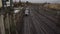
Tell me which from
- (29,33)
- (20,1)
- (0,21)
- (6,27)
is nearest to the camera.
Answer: (0,21)

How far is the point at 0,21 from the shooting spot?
2381mm

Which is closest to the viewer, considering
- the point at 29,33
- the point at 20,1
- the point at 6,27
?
the point at 6,27

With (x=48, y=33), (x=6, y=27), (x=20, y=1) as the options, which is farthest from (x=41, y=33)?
(x=20, y=1)

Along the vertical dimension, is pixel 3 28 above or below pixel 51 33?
above

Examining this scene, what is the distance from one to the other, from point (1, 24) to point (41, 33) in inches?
167

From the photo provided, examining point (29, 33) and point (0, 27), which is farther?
point (29, 33)

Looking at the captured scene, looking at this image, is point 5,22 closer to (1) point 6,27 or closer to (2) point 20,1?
(1) point 6,27

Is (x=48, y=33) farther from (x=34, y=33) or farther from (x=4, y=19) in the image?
(x=4, y=19)

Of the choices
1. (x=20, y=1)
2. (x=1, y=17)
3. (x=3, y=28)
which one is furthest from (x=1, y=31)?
(x=20, y=1)

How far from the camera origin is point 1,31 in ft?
8.08

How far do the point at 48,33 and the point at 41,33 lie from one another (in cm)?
30

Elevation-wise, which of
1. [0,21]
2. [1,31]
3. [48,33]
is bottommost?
[48,33]

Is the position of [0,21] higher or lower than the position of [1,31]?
higher

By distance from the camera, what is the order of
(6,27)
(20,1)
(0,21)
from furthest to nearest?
(20,1) → (6,27) → (0,21)
